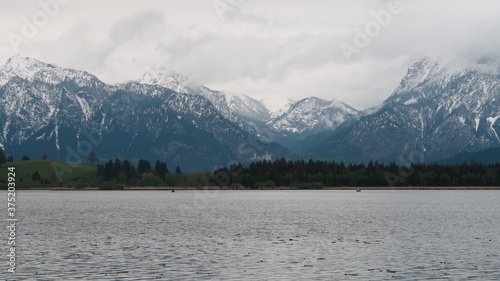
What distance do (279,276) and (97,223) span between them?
7742 cm

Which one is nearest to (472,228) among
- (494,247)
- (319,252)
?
(494,247)

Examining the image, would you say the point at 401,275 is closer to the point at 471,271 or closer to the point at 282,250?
the point at 471,271

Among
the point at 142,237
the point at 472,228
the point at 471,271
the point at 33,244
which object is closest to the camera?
the point at 471,271

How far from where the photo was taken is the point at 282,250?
86.9 metres

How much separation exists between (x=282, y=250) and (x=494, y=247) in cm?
2922

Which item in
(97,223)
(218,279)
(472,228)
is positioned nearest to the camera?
(218,279)

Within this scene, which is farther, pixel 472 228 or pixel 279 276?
pixel 472 228

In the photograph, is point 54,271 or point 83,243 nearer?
point 54,271

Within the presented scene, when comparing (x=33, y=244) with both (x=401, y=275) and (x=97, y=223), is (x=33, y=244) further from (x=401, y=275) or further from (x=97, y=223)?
(x=401, y=275)

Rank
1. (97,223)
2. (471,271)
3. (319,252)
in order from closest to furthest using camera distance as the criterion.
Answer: (471,271)
(319,252)
(97,223)

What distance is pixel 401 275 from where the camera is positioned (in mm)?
66875

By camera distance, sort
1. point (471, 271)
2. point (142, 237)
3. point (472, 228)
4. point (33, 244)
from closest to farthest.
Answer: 1. point (471, 271)
2. point (33, 244)
3. point (142, 237)
4. point (472, 228)

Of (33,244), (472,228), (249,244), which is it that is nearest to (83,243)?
(33,244)

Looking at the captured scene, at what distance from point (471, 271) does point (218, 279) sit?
87.7 feet
